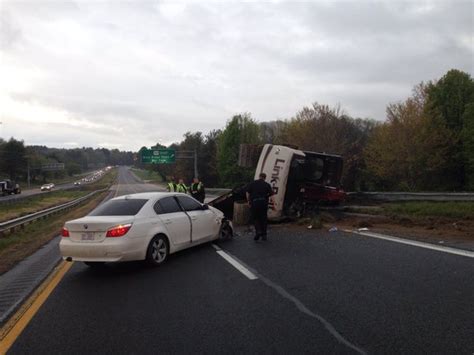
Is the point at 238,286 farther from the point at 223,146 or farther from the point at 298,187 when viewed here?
the point at 223,146

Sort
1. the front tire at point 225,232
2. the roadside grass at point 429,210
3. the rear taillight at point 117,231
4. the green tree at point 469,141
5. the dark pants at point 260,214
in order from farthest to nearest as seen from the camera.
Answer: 1. the green tree at point 469,141
2. the roadside grass at point 429,210
3. the front tire at point 225,232
4. the dark pants at point 260,214
5. the rear taillight at point 117,231

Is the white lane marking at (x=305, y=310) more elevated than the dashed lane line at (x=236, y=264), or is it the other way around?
the white lane marking at (x=305, y=310)

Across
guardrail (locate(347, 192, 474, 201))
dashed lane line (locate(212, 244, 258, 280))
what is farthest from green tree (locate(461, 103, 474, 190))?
dashed lane line (locate(212, 244, 258, 280))

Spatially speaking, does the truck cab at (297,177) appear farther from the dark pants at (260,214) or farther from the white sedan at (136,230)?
the white sedan at (136,230)

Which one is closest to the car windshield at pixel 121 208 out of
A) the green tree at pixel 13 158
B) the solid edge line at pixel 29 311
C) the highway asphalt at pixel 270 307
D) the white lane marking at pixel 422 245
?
the highway asphalt at pixel 270 307

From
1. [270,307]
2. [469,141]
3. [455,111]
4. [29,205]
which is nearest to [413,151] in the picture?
[469,141]

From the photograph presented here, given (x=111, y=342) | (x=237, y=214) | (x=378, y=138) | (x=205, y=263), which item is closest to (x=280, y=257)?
(x=205, y=263)

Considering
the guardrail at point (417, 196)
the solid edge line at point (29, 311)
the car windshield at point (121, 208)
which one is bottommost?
the solid edge line at point (29, 311)

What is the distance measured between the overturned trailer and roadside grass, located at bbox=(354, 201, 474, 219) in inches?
60.8

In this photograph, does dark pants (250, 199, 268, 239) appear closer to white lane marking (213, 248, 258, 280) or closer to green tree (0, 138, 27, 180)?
white lane marking (213, 248, 258, 280)

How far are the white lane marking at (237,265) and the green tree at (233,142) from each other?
55.3m

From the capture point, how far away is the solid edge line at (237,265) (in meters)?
7.78

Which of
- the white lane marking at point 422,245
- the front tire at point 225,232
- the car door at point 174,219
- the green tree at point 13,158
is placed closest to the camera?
the white lane marking at point 422,245

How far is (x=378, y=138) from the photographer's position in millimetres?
47344
